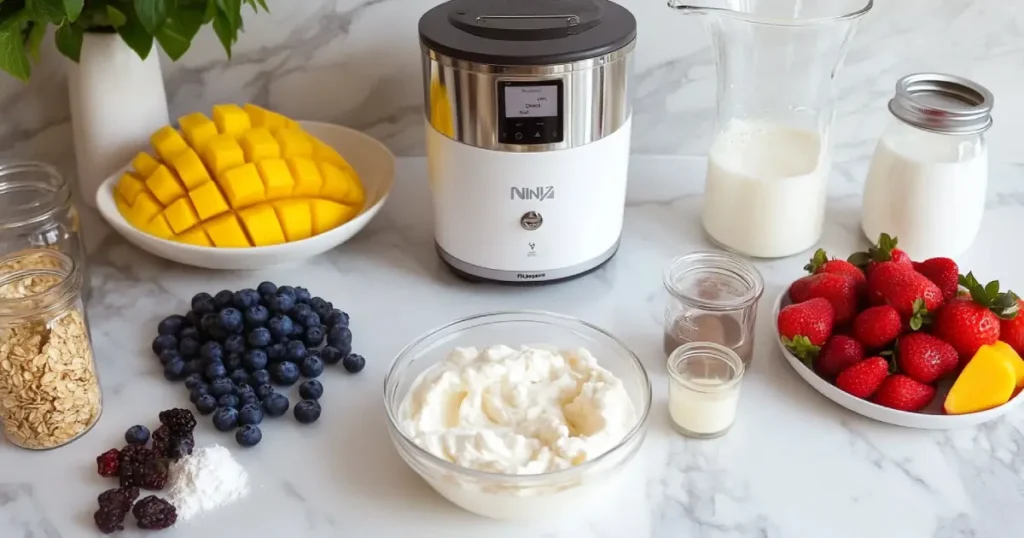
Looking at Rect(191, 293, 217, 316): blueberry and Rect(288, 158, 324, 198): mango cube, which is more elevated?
Rect(288, 158, 324, 198): mango cube

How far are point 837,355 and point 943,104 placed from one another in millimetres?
349

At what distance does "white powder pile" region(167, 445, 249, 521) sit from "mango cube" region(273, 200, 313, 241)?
1.04 ft

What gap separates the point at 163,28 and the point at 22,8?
14 centimetres

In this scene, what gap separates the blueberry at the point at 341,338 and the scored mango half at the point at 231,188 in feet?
0.54

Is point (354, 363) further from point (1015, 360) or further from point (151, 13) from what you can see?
point (1015, 360)

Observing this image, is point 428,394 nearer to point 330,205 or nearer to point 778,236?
point 330,205

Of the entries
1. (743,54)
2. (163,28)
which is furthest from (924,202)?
(163,28)

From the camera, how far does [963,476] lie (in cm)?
84

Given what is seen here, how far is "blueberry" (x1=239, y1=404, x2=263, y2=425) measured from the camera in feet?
2.89

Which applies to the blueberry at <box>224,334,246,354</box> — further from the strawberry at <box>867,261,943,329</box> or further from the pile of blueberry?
the strawberry at <box>867,261,943,329</box>

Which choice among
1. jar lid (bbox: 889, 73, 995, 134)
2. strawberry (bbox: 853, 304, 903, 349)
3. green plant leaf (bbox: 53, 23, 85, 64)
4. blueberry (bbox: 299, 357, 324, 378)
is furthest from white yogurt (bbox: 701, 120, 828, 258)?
green plant leaf (bbox: 53, 23, 85, 64)

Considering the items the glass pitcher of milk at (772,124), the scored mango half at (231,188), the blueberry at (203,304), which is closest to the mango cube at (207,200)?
the scored mango half at (231,188)

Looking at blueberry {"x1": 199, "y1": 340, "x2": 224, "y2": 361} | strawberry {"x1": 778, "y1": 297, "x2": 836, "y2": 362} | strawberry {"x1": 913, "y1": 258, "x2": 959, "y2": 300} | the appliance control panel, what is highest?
the appliance control panel

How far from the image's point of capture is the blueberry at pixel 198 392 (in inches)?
35.9
